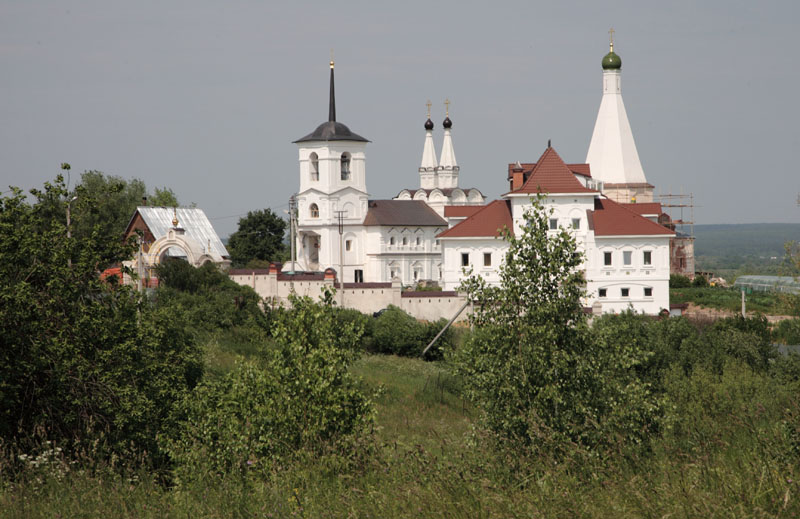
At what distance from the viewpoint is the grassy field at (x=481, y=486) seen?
15.6ft

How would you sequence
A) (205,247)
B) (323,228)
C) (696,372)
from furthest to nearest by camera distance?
(323,228) < (205,247) < (696,372)

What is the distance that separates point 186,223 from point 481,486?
1778 inches

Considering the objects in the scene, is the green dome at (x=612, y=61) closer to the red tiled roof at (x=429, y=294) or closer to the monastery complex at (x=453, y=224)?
the monastery complex at (x=453, y=224)

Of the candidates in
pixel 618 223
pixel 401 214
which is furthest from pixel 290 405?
pixel 401 214

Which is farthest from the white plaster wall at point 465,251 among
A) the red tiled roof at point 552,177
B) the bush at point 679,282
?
the bush at point 679,282

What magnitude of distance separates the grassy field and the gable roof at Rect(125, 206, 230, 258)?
133ft

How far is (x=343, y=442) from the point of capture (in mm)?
7605

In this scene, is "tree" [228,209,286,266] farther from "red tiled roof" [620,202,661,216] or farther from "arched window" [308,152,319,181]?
"red tiled roof" [620,202,661,216]

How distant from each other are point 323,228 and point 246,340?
35.4 m

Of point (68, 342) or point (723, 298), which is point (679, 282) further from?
point (68, 342)

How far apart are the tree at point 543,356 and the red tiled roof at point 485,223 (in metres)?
35.4

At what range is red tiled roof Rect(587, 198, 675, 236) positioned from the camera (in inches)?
1724

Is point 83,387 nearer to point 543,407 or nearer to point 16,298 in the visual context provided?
point 16,298

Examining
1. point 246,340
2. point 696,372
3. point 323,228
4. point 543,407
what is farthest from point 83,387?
point 323,228
